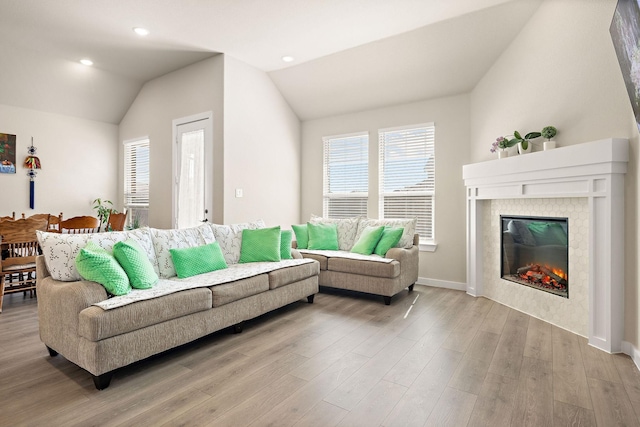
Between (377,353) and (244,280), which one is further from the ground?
(244,280)

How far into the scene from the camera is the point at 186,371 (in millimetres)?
2322

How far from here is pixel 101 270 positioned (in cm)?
232

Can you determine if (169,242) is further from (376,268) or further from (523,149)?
(523,149)

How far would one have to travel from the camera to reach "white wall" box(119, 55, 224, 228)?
4492mm

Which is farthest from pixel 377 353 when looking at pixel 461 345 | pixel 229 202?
pixel 229 202

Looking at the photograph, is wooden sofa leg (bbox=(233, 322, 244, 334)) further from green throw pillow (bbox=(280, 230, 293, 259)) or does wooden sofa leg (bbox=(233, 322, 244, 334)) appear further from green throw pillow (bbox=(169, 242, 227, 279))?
green throw pillow (bbox=(280, 230, 293, 259))

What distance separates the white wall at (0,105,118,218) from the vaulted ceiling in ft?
0.81

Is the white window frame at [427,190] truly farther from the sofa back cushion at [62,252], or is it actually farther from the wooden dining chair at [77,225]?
the wooden dining chair at [77,225]

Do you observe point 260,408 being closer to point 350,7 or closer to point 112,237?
point 112,237

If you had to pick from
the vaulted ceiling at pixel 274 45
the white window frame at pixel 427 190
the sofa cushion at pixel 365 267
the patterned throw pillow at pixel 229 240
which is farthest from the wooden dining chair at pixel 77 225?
the white window frame at pixel 427 190

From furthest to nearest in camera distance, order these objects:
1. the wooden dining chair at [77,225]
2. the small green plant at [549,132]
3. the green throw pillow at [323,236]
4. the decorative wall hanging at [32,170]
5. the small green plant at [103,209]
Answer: the small green plant at [103,209] < the decorative wall hanging at [32,170] < the green throw pillow at [323,236] < the wooden dining chair at [77,225] < the small green plant at [549,132]

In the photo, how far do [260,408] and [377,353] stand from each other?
3.43 feet

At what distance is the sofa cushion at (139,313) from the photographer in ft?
6.70

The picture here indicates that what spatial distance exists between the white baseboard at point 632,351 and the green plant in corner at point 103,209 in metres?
6.71
